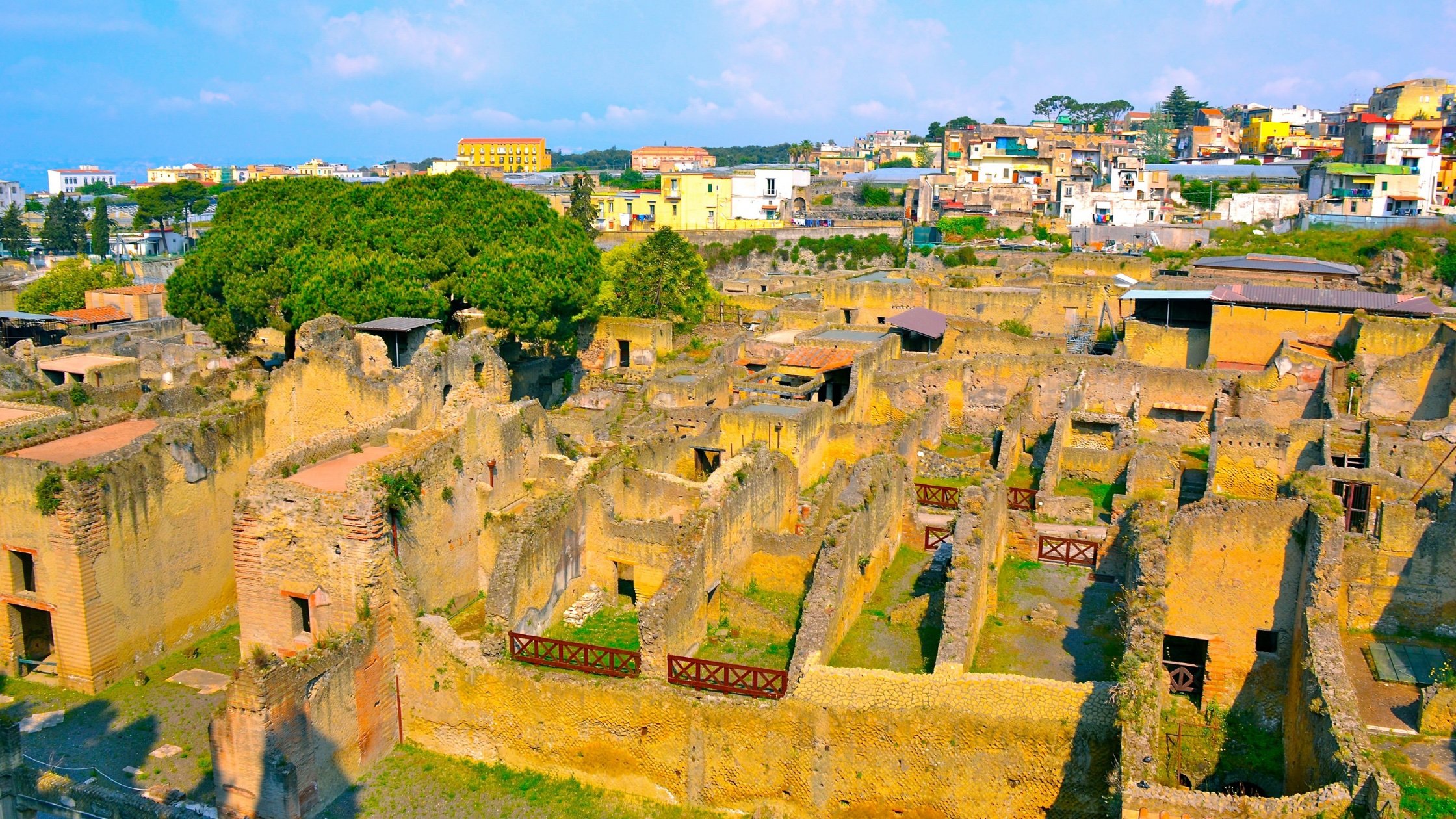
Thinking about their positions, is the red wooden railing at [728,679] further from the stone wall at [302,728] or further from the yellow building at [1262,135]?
the yellow building at [1262,135]

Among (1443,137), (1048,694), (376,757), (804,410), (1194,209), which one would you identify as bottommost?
(376,757)

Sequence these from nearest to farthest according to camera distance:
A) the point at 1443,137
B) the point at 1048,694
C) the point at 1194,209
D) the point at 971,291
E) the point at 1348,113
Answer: the point at 1048,694 → the point at 971,291 → the point at 1194,209 → the point at 1443,137 → the point at 1348,113

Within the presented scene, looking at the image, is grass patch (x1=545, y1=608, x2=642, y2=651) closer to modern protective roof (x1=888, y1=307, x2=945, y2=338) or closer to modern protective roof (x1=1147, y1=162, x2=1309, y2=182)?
modern protective roof (x1=888, y1=307, x2=945, y2=338)

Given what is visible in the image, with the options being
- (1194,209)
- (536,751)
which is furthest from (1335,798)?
(1194,209)

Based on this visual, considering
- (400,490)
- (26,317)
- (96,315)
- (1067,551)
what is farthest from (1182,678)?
(96,315)

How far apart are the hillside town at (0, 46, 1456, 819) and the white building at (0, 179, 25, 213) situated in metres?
97.8

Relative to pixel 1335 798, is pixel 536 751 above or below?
below

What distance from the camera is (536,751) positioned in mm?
15086

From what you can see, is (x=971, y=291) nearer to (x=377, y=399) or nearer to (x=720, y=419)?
(x=720, y=419)

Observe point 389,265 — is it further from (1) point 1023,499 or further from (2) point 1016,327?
(2) point 1016,327

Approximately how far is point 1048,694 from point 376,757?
29.5 ft

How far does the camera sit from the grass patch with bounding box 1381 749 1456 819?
36.4 ft

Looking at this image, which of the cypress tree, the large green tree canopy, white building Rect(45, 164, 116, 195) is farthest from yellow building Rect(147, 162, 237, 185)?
the large green tree canopy

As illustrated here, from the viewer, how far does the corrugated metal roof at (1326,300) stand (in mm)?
30359
